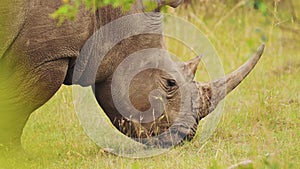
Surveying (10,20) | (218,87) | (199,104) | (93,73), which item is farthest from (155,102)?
(10,20)

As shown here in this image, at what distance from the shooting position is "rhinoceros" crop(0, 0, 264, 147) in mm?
7434

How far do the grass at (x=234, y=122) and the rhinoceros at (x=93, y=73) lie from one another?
28cm

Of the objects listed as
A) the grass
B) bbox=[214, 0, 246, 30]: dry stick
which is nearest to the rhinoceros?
the grass

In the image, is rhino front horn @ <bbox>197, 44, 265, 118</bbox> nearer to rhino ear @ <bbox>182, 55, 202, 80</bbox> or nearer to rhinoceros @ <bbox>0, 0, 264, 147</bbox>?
rhinoceros @ <bbox>0, 0, 264, 147</bbox>

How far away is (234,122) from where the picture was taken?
30.9ft

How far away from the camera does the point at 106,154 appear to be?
27.0 ft

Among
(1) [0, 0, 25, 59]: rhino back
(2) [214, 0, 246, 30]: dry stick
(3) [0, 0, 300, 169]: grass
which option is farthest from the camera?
(2) [214, 0, 246, 30]: dry stick

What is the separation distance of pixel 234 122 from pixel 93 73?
1.77 m

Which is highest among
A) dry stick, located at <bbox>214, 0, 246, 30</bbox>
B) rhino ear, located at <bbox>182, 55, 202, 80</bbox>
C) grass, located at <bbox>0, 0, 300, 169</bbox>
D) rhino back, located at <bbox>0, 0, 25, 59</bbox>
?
rhino back, located at <bbox>0, 0, 25, 59</bbox>

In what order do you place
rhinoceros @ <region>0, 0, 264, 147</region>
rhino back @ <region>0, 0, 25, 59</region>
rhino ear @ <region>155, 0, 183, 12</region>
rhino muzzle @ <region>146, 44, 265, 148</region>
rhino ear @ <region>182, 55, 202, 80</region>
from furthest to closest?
rhino ear @ <region>182, 55, 202, 80</region> → rhino muzzle @ <region>146, 44, 265, 148</region> → rhino ear @ <region>155, 0, 183, 12</region> → rhinoceros @ <region>0, 0, 264, 147</region> → rhino back @ <region>0, 0, 25, 59</region>

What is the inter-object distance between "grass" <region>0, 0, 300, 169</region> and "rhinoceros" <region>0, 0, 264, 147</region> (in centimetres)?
28

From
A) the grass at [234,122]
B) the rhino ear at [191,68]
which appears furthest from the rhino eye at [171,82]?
the grass at [234,122]

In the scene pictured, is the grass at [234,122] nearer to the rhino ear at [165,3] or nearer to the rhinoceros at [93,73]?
the rhinoceros at [93,73]

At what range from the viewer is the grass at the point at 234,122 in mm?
7742
